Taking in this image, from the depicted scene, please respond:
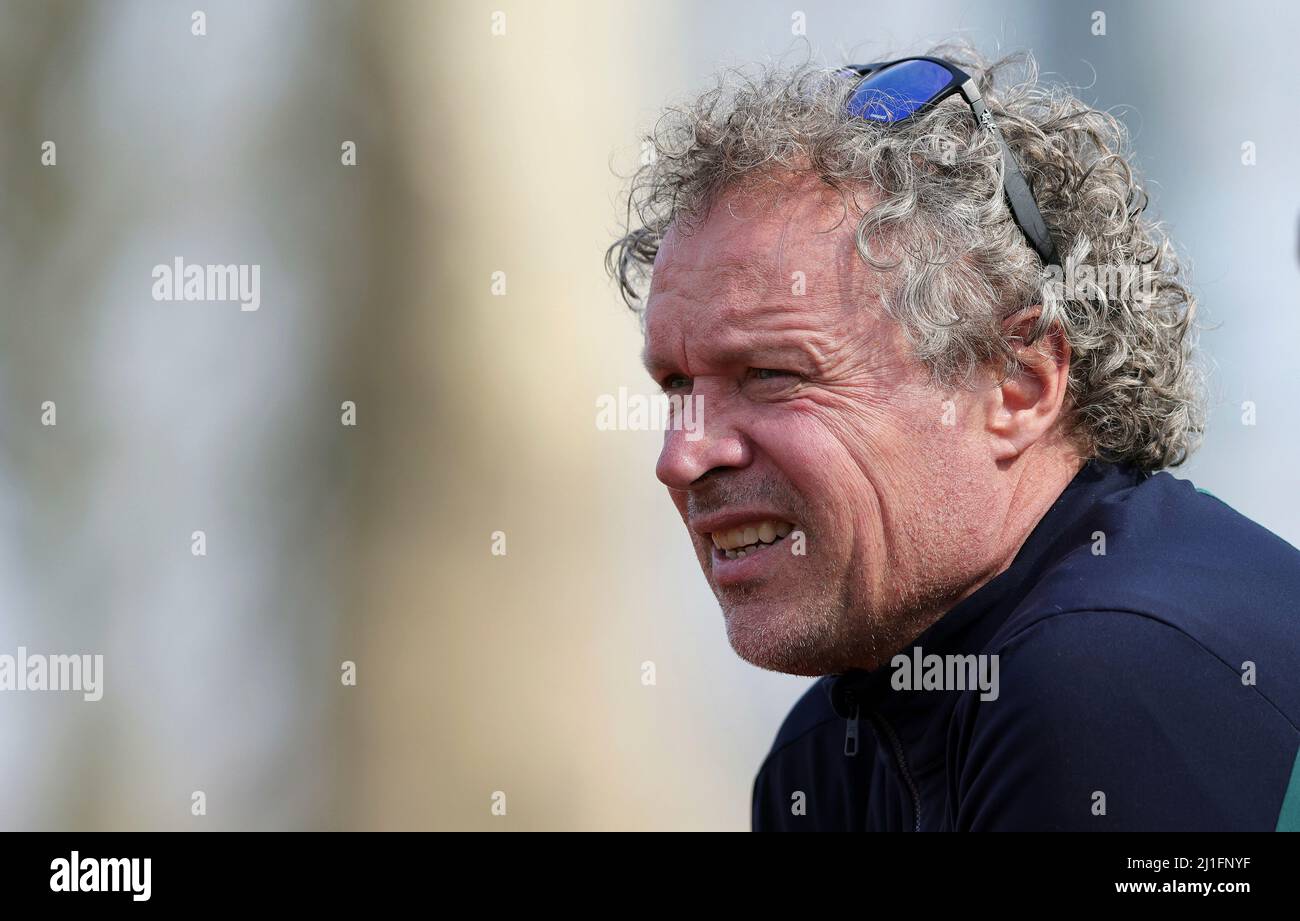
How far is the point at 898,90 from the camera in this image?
105 inches

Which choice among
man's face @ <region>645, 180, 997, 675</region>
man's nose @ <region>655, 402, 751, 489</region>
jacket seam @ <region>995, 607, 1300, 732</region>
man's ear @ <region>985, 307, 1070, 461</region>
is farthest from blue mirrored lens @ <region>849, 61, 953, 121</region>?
jacket seam @ <region>995, 607, 1300, 732</region>

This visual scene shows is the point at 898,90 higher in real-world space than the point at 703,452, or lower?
higher

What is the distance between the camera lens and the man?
7.45 feet

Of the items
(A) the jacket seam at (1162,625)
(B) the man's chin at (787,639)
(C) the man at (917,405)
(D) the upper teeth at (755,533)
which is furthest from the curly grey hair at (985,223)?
(A) the jacket seam at (1162,625)

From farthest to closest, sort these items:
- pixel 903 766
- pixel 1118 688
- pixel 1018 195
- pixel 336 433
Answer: pixel 336 433 → pixel 1018 195 → pixel 903 766 → pixel 1118 688

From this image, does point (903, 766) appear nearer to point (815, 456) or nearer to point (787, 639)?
point (787, 639)

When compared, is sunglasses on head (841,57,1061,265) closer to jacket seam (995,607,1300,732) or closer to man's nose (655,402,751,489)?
man's nose (655,402,751,489)

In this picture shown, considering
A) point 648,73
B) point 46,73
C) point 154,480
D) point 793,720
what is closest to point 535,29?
point 648,73

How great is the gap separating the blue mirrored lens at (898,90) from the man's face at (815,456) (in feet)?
0.73

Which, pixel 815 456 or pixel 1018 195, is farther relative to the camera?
pixel 1018 195

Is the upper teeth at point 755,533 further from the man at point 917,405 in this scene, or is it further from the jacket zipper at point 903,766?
the jacket zipper at point 903,766

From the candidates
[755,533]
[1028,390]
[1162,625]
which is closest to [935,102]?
[1028,390]

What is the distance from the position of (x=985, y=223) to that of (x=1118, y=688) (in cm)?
101

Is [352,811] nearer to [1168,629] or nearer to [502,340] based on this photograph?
[502,340]
